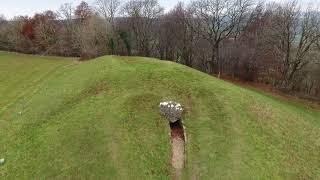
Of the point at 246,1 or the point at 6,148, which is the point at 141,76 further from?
the point at 246,1

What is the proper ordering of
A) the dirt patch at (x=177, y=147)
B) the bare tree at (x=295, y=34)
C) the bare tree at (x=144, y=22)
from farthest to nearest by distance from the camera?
the bare tree at (x=144, y=22) < the bare tree at (x=295, y=34) < the dirt patch at (x=177, y=147)

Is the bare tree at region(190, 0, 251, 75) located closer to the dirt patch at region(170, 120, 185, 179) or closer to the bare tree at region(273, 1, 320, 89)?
the bare tree at region(273, 1, 320, 89)

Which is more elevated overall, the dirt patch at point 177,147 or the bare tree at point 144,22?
the bare tree at point 144,22

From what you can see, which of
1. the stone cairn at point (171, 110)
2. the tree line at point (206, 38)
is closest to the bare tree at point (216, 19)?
the tree line at point (206, 38)

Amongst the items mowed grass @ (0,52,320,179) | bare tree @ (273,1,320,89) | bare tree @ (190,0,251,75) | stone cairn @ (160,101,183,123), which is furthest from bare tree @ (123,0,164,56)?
stone cairn @ (160,101,183,123)

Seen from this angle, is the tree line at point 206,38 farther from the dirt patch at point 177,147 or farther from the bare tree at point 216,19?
the dirt patch at point 177,147

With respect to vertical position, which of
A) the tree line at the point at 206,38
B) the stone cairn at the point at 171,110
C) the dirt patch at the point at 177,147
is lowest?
the dirt patch at the point at 177,147

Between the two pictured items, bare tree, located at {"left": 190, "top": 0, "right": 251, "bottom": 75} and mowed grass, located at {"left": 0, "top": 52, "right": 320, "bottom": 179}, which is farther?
bare tree, located at {"left": 190, "top": 0, "right": 251, "bottom": 75}
